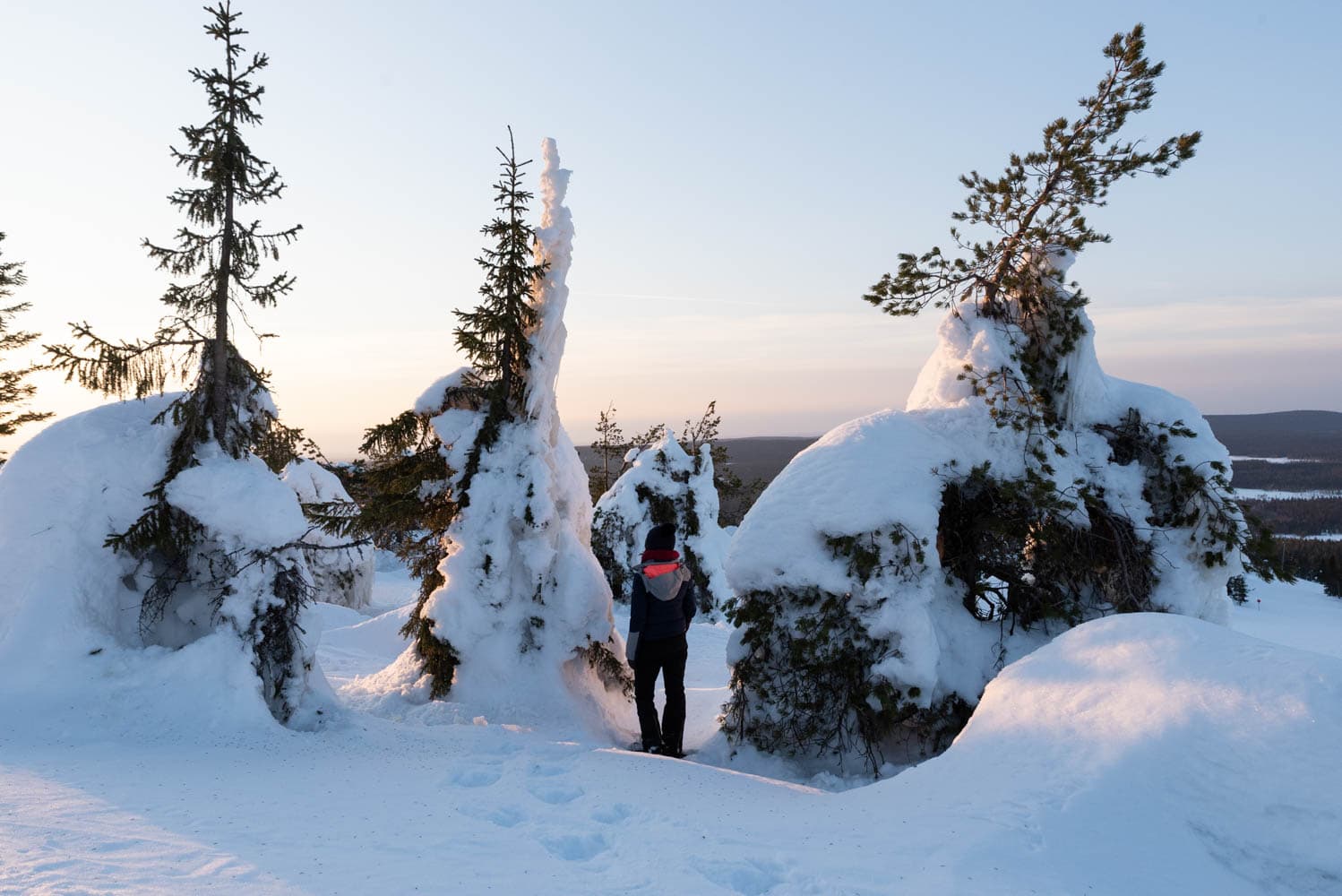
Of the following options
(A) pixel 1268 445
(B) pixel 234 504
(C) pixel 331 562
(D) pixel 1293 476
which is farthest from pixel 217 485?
(A) pixel 1268 445

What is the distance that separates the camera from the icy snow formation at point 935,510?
7918 millimetres

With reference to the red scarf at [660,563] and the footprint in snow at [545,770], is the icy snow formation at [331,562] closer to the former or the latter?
the red scarf at [660,563]

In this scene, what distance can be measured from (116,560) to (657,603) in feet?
19.1

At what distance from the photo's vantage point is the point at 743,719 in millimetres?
8500

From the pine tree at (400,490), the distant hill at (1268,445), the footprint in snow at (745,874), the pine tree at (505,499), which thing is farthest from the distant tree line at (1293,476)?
the footprint in snow at (745,874)

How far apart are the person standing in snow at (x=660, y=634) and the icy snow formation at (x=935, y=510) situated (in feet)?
2.17

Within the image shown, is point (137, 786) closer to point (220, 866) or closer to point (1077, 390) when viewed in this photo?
point (220, 866)

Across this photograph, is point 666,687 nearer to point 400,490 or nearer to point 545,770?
point 545,770

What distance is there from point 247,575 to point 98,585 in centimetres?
151

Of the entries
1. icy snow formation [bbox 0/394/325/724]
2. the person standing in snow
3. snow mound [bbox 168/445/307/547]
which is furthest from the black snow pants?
snow mound [bbox 168/445/307/547]

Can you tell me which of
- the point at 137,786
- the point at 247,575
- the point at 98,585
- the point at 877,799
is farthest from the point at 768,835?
the point at 98,585

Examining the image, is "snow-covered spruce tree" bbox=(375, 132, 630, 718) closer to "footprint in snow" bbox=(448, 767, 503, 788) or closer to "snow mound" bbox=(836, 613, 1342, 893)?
"footprint in snow" bbox=(448, 767, 503, 788)

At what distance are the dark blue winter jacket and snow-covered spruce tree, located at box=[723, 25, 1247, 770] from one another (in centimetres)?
65

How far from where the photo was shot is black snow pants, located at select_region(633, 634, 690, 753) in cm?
859
